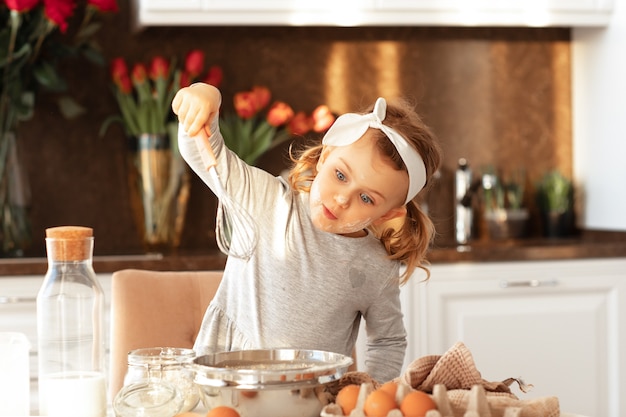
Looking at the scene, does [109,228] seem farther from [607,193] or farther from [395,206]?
[395,206]

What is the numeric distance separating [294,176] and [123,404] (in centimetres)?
54

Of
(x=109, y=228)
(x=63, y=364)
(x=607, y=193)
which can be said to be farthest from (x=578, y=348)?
(x=63, y=364)

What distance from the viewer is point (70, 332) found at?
44.0 inches

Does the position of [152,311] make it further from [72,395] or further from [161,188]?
[161,188]

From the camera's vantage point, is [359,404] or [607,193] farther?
[607,193]

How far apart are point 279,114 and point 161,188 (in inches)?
16.8

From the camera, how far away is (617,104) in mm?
3062

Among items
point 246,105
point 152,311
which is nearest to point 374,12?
point 246,105

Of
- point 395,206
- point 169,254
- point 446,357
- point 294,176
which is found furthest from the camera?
point 169,254

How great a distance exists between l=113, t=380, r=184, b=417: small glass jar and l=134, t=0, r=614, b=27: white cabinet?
1.86m

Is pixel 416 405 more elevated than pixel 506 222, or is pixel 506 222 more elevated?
pixel 506 222

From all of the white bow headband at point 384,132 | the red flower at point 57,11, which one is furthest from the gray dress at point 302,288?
the red flower at point 57,11

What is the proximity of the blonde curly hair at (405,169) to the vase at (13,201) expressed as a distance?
4.57 feet

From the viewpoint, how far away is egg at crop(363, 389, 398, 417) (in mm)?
948
